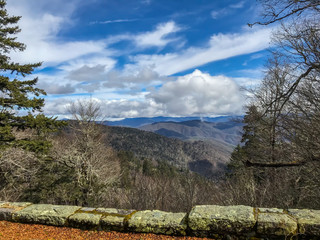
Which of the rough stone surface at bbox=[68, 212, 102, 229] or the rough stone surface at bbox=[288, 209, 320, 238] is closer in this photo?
the rough stone surface at bbox=[288, 209, 320, 238]

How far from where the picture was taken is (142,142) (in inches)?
7047

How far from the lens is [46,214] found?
486 cm

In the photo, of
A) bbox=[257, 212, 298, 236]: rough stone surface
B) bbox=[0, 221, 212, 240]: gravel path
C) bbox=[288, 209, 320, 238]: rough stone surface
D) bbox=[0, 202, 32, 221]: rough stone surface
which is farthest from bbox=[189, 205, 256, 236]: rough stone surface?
bbox=[0, 202, 32, 221]: rough stone surface

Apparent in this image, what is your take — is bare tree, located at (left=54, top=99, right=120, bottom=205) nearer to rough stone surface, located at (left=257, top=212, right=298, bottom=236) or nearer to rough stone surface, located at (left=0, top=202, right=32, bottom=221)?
rough stone surface, located at (left=0, top=202, right=32, bottom=221)

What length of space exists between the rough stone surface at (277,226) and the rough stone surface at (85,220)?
339 centimetres

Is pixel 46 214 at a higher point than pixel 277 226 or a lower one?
lower

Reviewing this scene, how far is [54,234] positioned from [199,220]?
3.18 metres

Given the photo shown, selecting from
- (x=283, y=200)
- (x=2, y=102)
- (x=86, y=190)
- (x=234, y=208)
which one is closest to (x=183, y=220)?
(x=234, y=208)

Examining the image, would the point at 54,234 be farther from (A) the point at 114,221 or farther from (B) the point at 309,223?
(B) the point at 309,223

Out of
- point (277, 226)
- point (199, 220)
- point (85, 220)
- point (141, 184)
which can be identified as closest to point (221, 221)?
point (199, 220)

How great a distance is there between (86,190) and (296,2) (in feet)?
55.6

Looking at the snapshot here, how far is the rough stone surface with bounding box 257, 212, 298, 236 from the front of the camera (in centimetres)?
369

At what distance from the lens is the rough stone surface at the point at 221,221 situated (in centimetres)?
384

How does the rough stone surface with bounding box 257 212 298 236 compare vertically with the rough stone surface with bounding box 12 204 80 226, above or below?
above
